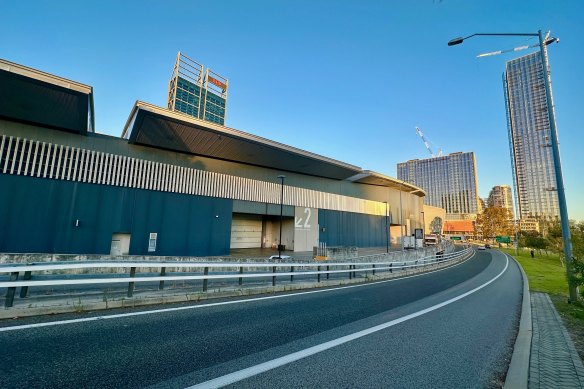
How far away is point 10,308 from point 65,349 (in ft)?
8.80

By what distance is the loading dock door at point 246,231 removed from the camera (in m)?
36.8

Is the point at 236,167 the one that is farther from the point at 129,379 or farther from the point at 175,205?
the point at 129,379

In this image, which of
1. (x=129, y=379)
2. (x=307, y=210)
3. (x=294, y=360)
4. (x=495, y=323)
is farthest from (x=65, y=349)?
(x=307, y=210)

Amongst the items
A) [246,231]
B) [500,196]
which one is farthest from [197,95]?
[500,196]

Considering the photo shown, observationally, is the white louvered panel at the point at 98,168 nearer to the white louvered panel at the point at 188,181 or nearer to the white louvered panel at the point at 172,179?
the white louvered panel at the point at 172,179

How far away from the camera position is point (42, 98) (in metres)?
17.8

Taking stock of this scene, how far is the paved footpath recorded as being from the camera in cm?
331

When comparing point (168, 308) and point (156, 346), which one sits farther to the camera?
point (168, 308)

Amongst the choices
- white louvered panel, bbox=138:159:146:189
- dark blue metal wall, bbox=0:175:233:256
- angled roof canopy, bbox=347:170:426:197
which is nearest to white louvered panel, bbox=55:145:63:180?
dark blue metal wall, bbox=0:175:233:256

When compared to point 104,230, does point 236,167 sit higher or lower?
higher

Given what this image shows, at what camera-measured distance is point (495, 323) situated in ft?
21.9

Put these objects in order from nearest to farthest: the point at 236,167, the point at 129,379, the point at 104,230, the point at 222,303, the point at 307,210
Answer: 1. the point at 129,379
2. the point at 222,303
3. the point at 104,230
4. the point at 236,167
5. the point at 307,210

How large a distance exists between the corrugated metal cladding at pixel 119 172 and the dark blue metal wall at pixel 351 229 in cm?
769

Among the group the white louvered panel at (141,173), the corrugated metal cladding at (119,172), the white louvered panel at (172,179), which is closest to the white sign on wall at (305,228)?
the corrugated metal cladding at (119,172)
